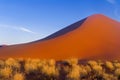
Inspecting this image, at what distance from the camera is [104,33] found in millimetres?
49031

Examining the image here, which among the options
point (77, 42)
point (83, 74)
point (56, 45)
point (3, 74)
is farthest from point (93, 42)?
point (3, 74)

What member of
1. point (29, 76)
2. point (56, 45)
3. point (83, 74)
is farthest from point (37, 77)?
point (56, 45)

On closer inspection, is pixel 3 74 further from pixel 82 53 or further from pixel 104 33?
pixel 104 33

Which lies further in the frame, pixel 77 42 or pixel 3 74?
pixel 77 42

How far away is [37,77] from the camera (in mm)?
19609

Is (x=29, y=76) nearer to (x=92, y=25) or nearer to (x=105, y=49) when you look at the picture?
(x=105, y=49)

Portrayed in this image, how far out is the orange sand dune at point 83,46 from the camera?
4072 centimetres

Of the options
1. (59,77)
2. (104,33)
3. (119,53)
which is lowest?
(59,77)

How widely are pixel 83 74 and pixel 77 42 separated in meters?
24.2

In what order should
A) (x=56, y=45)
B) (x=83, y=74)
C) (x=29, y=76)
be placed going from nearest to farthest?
1. (x=29, y=76)
2. (x=83, y=74)
3. (x=56, y=45)

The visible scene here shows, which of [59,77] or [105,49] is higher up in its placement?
[105,49]

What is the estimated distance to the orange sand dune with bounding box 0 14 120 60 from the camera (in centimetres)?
4072

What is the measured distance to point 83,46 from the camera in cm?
4406

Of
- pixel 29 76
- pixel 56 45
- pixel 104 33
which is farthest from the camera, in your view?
pixel 104 33
